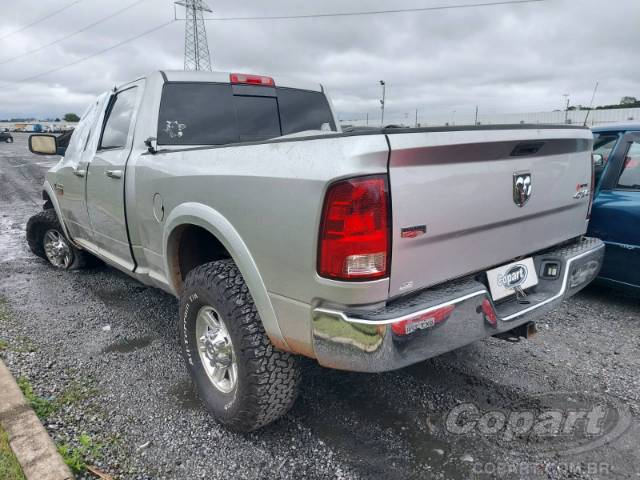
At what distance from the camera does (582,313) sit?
13.1ft

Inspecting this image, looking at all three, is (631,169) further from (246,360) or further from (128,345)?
(128,345)

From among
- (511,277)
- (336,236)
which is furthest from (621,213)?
(336,236)

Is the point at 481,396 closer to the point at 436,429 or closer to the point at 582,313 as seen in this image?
the point at 436,429

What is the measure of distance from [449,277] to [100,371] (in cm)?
240

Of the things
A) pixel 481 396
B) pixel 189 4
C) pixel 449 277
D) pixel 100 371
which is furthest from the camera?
pixel 189 4

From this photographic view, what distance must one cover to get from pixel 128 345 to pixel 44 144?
2.51m

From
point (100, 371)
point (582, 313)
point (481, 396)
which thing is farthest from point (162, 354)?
point (582, 313)

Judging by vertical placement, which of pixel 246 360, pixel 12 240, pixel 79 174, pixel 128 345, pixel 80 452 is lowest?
pixel 12 240

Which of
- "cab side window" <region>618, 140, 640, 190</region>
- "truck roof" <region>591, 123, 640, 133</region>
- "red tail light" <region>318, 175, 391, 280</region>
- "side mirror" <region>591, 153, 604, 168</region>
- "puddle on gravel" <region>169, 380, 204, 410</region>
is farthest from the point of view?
"side mirror" <region>591, 153, 604, 168</region>

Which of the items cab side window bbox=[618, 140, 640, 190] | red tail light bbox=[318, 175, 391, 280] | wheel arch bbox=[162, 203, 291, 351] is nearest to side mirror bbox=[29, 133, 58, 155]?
wheel arch bbox=[162, 203, 291, 351]

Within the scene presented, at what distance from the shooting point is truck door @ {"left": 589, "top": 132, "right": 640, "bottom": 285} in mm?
3752

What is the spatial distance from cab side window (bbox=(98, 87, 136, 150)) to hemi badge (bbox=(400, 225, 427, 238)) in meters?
2.43

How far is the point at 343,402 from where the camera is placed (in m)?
2.74

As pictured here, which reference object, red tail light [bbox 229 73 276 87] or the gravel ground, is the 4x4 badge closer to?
the gravel ground
